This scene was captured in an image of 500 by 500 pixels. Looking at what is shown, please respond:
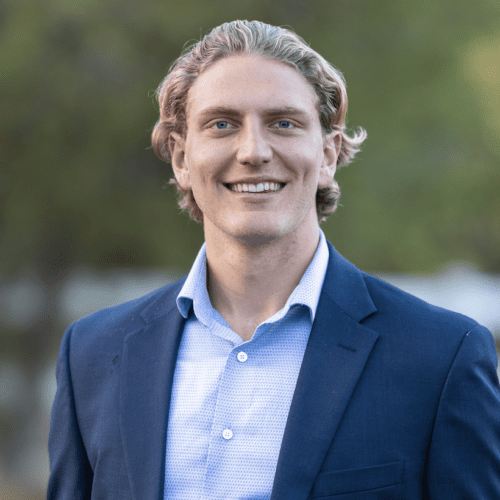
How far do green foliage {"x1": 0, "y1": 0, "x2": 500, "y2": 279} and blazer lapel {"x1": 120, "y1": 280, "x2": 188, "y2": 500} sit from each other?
5008 millimetres

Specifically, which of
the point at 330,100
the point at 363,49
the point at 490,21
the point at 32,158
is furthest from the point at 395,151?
the point at 330,100

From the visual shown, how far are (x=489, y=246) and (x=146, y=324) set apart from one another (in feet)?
24.3

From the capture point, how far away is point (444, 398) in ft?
6.79

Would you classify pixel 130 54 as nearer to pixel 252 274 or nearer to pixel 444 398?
pixel 252 274

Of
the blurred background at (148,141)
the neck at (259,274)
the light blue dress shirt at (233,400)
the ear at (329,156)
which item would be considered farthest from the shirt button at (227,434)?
the blurred background at (148,141)

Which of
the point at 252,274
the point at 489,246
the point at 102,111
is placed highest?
the point at 102,111

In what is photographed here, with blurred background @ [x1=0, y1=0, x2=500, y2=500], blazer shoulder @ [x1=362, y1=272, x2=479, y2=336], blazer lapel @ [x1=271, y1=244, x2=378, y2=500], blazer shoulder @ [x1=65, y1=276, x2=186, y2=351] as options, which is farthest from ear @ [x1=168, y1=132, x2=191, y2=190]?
blurred background @ [x1=0, y1=0, x2=500, y2=500]

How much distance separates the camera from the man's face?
2.27 meters

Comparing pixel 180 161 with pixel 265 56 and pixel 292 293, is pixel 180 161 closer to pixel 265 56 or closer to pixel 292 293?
pixel 265 56

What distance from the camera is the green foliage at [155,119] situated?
7023 millimetres

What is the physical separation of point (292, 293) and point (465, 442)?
0.71 metres

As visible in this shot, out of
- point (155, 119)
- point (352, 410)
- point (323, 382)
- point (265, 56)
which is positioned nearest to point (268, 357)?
point (323, 382)

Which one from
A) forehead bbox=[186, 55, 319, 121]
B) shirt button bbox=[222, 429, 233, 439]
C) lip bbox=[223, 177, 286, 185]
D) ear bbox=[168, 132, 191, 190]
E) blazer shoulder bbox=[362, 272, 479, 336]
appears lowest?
shirt button bbox=[222, 429, 233, 439]

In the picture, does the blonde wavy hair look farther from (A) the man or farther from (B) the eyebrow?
(B) the eyebrow
